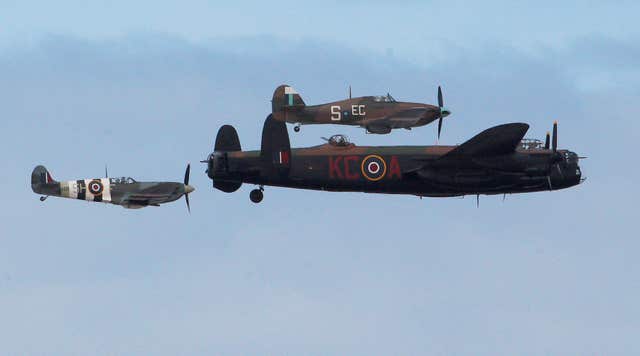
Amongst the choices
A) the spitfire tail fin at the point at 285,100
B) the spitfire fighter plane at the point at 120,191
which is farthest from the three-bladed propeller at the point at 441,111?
the spitfire fighter plane at the point at 120,191

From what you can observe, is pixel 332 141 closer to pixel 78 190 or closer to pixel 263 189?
pixel 263 189

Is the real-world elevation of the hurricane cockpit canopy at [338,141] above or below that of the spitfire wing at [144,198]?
above

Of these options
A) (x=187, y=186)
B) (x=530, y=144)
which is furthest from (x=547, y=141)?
(x=187, y=186)

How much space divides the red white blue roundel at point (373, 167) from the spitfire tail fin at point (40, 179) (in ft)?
67.6

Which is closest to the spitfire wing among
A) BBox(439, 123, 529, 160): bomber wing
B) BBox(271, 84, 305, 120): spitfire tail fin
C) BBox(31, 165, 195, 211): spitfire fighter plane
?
BBox(31, 165, 195, 211): spitfire fighter plane

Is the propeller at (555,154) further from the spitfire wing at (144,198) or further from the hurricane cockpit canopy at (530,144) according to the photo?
the spitfire wing at (144,198)

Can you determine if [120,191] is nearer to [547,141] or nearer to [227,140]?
[227,140]

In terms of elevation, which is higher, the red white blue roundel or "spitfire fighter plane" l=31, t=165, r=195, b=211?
the red white blue roundel

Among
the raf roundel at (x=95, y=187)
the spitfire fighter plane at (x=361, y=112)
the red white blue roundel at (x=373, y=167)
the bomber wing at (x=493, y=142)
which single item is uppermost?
the spitfire fighter plane at (x=361, y=112)

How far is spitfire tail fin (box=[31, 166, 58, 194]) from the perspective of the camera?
86062 mm

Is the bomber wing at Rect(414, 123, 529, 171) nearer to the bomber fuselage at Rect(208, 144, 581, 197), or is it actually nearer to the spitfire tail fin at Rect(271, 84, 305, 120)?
the bomber fuselage at Rect(208, 144, 581, 197)

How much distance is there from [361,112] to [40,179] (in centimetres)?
2026

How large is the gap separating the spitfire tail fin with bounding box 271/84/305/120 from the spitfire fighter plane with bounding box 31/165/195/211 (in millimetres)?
8131

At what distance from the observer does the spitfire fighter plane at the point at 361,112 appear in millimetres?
81125
